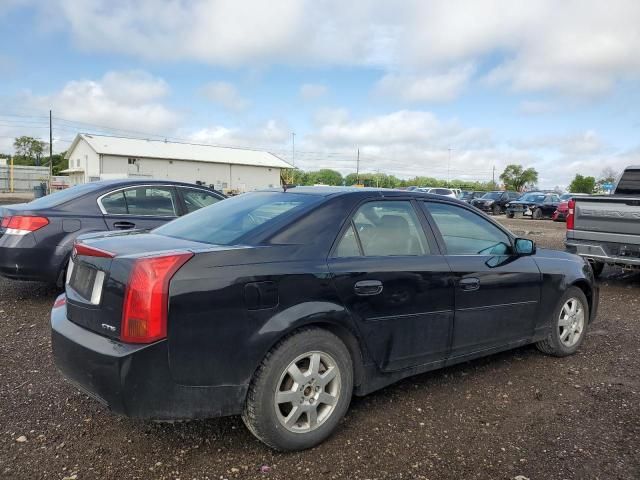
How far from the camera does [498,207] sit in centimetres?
3556

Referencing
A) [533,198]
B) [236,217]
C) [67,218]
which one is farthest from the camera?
[533,198]

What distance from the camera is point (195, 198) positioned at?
7094mm

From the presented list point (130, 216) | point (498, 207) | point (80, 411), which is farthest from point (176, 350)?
point (498, 207)

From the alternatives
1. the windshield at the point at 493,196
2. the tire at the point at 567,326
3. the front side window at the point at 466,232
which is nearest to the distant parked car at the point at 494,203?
the windshield at the point at 493,196

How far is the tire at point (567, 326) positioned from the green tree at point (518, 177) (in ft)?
332

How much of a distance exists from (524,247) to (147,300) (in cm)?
308

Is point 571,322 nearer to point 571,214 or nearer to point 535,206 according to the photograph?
point 571,214

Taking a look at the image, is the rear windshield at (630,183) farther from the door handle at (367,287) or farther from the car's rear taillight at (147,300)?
the car's rear taillight at (147,300)

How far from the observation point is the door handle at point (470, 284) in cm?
380

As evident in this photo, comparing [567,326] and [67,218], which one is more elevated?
[67,218]

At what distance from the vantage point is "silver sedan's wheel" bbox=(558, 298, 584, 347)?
4.82m

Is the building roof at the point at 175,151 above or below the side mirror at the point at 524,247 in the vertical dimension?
above

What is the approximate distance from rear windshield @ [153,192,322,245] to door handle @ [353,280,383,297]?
2.04ft

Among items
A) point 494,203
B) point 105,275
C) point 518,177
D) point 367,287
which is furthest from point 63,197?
point 518,177
